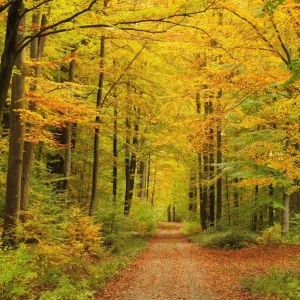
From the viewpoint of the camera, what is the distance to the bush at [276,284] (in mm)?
8093

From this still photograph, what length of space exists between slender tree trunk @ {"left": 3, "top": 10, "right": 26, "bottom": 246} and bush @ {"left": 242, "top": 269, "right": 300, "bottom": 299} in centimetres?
631

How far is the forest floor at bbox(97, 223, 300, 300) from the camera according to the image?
917 cm

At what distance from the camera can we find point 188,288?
9859 mm

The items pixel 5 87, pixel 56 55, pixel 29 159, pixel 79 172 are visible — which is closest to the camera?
pixel 5 87

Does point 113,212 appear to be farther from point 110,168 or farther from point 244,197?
point 244,197

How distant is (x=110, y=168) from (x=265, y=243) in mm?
10064

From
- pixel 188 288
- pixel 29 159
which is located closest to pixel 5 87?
pixel 29 159

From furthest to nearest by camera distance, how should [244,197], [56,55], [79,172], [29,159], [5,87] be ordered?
[244,197], [79,172], [56,55], [29,159], [5,87]

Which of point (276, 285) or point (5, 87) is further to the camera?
point (276, 285)

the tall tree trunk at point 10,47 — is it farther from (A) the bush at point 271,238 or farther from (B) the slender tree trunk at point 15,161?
(A) the bush at point 271,238

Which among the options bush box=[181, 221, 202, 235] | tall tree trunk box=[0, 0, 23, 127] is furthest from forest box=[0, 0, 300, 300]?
bush box=[181, 221, 202, 235]

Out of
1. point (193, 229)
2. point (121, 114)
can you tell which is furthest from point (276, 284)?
point (193, 229)

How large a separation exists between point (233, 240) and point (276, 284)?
9610mm

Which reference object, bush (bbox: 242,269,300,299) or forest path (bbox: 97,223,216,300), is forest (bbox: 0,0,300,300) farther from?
forest path (bbox: 97,223,216,300)
